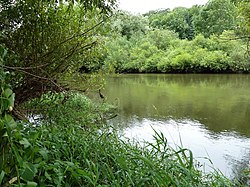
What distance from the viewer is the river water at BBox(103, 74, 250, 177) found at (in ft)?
17.5

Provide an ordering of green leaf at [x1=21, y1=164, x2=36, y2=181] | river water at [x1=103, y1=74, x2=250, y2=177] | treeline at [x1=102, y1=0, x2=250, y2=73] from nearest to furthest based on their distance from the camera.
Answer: green leaf at [x1=21, y1=164, x2=36, y2=181]
river water at [x1=103, y1=74, x2=250, y2=177]
treeline at [x1=102, y1=0, x2=250, y2=73]

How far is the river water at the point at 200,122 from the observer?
5.34 m

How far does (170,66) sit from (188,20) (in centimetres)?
1757

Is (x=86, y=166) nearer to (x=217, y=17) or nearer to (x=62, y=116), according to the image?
(x=62, y=116)

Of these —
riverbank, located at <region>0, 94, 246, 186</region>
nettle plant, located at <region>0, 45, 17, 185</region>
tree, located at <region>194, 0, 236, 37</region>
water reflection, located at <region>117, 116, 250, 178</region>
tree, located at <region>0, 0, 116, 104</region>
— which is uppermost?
tree, located at <region>194, 0, 236, 37</region>

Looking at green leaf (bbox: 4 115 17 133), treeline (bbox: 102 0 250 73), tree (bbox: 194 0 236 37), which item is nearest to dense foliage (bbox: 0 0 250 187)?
green leaf (bbox: 4 115 17 133)

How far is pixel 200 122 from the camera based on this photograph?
8273mm

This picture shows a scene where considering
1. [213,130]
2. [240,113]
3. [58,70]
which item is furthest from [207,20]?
[58,70]

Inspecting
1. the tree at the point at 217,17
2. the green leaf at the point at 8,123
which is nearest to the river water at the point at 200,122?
the green leaf at the point at 8,123

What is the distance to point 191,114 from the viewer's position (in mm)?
9320

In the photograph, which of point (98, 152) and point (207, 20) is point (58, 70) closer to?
point (98, 152)

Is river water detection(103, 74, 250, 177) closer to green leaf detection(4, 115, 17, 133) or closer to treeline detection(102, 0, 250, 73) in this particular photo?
green leaf detection(4, 115, 17, 133)

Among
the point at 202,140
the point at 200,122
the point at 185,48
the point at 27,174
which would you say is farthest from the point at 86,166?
the point at 185,48

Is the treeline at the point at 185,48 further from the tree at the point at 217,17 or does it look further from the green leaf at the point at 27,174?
the green leaf at the point at 27,174
